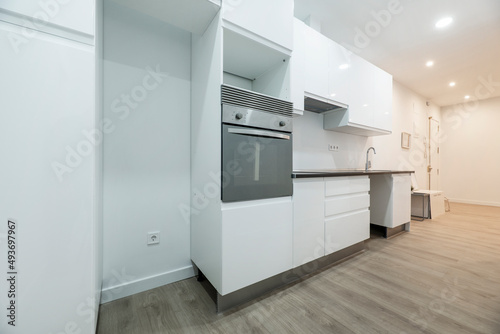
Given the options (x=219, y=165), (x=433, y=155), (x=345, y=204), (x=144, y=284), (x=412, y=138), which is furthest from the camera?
(x=433, y=155)

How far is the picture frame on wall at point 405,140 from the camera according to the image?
413 centimetres

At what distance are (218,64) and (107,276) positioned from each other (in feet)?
5.42

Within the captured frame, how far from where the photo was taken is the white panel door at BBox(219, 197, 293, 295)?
125cm

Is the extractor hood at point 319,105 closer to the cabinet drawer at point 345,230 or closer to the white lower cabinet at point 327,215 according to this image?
the white lower cabinet at point 327,215

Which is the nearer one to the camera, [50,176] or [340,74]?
[50,176]

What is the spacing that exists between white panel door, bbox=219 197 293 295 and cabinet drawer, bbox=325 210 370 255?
49 cm

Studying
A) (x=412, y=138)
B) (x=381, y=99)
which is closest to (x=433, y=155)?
(x=412, y=138)

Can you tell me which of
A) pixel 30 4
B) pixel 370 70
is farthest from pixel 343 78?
pixel 30 4

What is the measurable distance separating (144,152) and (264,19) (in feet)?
4.38

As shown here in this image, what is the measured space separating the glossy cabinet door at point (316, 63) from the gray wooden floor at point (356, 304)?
174 centimetres

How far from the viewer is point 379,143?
3598mm

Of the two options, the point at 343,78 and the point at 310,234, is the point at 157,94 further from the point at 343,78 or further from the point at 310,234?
the point at 343,78

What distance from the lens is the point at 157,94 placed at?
1578 mm

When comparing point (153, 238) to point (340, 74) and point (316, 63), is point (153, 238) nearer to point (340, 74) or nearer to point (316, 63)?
point (316, 63)
